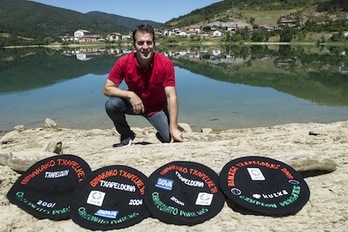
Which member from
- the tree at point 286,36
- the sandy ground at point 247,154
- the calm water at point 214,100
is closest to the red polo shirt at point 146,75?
the sandy ground at point 247,154

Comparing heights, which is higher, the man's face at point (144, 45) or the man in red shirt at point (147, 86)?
the man's face at point (144, 45)

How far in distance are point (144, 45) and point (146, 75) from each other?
1.80 ft

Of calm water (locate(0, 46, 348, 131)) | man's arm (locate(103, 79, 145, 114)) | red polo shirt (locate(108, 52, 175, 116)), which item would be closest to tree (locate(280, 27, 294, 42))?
calm water (locate(0, 46, 348, 131))

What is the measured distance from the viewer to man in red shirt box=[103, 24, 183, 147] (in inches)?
208

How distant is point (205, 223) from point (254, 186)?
2.43 ft

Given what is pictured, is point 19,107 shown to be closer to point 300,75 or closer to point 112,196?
point 112,196

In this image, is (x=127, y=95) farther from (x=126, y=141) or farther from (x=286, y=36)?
(x=286, y=36)

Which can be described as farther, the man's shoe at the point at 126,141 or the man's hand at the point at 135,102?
the man's shoe at the point at 126,141

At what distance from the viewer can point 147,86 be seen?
5.66 metres

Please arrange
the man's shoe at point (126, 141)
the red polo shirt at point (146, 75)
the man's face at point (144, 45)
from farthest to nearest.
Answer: the man's shoe at point (126, 141), the red polo shirt at point (146, 75), the man's face at point (144, 45)

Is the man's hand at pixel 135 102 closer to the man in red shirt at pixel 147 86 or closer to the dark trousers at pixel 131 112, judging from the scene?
the man in red shirt at pixel 147 86

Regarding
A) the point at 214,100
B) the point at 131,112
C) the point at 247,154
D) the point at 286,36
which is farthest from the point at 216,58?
the point at 286,36

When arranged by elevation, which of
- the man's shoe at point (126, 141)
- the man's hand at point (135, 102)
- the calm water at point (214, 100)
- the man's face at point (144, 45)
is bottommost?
the calm water at point (214, 100)

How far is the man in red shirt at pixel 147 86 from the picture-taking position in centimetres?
528
